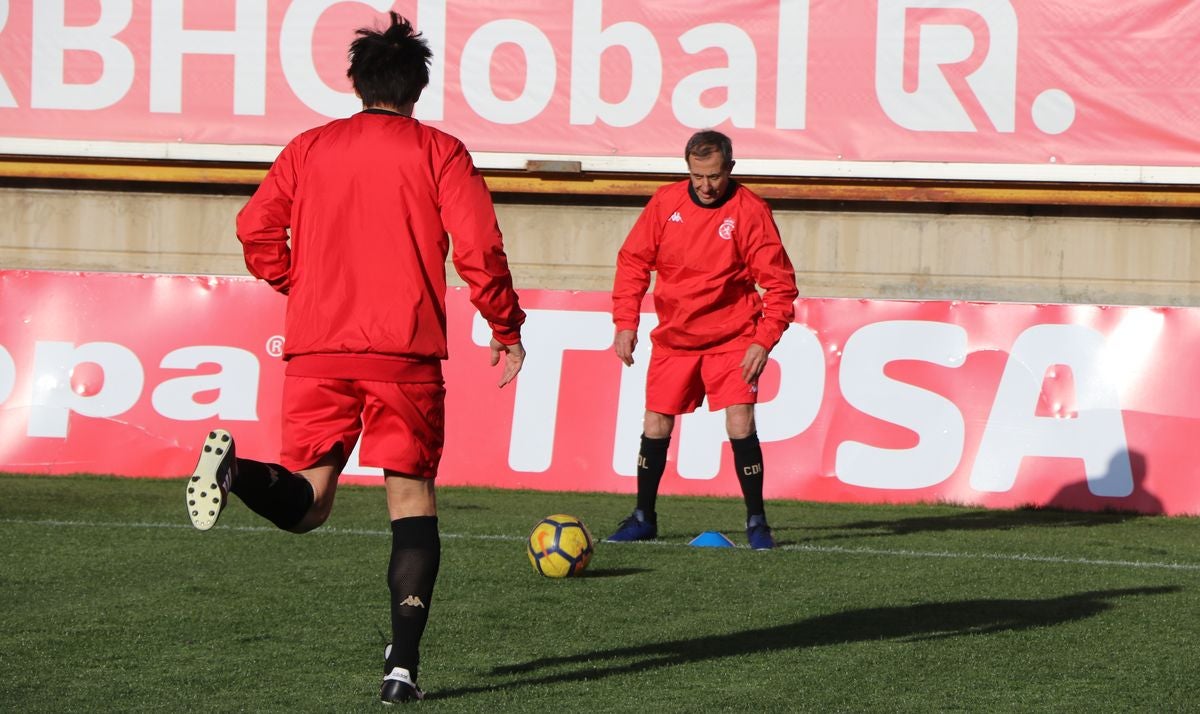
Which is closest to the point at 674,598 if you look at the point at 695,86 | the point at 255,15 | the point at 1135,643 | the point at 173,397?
the point at 1135,643

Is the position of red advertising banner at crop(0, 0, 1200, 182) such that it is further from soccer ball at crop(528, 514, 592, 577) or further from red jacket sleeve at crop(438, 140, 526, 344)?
red jacket sleeve at crop(438, 140, 526, 344)

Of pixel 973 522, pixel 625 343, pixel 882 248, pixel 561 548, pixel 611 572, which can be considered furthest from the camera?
pixel 882 248

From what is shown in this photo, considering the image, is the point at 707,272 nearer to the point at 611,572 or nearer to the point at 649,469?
the point at 649,469

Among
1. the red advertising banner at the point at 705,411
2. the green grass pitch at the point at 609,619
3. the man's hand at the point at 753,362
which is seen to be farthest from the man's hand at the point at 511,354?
the red advertising banner at the point at 705,411

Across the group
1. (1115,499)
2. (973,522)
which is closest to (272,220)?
(973,522)

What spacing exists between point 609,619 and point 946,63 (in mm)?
7812

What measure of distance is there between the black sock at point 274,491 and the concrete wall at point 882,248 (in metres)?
8.97

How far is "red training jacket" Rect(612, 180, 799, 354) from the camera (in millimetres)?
7824

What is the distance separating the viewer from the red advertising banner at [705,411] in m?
11.0

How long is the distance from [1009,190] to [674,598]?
7284 mm

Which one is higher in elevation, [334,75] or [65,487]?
[334,75]

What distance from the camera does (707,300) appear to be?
803cm

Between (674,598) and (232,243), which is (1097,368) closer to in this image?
(674,598)

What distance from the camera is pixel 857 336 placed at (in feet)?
37.3
